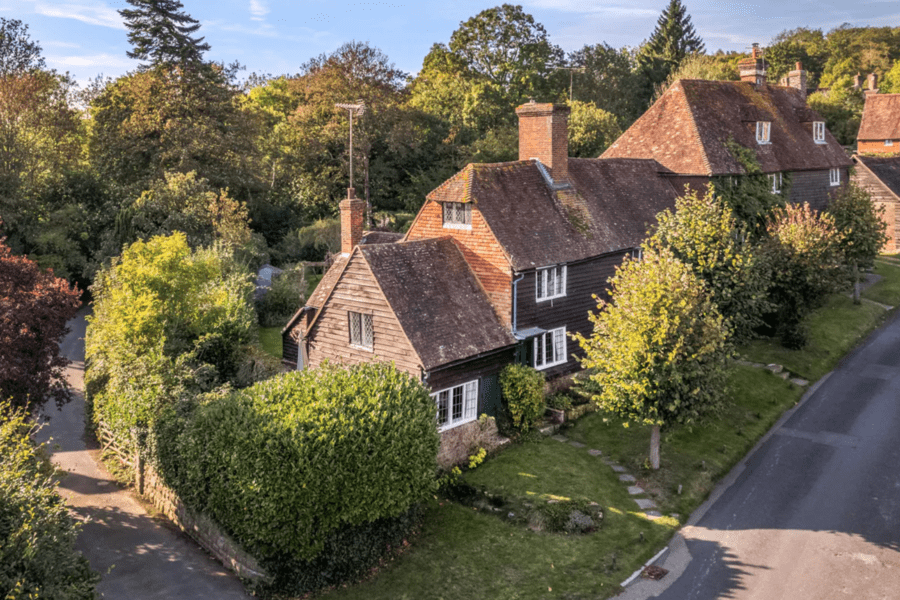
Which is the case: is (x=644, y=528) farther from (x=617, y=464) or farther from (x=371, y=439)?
(x=371, y=439)

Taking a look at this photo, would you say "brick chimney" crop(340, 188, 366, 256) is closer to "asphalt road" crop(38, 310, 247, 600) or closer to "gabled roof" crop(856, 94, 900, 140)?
"asphalt road" crop(38, 310, 247, 600)

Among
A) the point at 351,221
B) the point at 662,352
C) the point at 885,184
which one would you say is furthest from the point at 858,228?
the point at 351,221

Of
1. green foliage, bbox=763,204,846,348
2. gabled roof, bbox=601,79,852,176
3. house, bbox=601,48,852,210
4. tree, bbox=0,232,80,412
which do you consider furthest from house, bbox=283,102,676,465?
gabled roof, bbox=601,79,852,176

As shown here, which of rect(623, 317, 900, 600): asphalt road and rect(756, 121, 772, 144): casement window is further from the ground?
rect(756, 121, 772, 144): casement window

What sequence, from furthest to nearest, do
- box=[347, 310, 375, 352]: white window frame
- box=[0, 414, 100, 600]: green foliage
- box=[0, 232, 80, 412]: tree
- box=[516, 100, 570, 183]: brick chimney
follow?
box=[516, 100, 570, 183]: brick chimney < box=[347, 310, 375, 352]: white window frame < box=[0, 232, 80, 412]: tree < box=[0, 414, 100, 600]: green foliage

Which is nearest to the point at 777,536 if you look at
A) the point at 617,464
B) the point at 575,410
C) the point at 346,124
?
the point at 617,464

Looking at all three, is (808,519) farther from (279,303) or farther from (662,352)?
(279,303)

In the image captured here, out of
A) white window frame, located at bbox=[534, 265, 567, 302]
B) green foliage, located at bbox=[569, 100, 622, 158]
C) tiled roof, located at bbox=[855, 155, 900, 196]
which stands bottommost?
white window frame, located at bbox=[534, 265, 567, 302]
